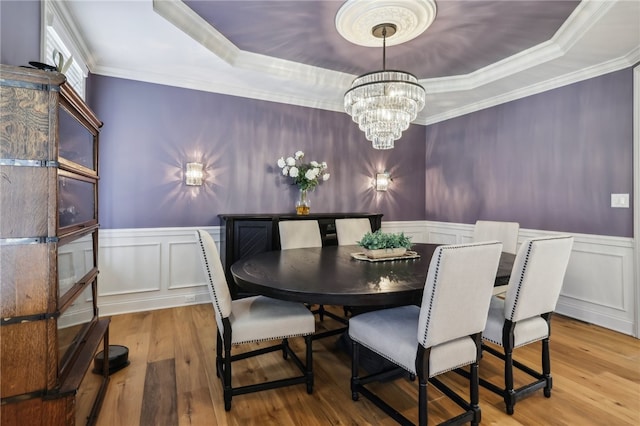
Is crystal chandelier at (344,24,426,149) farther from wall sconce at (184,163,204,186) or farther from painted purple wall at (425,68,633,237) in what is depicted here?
painted purple wall at (425,68,633,237)

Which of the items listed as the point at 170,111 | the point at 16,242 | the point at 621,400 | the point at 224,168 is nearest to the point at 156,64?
the point at 170,111

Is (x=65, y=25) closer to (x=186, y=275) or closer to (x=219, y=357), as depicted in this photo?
(x=186, y=275)

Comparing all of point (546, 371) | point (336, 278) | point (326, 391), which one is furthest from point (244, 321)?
point (546, 371)

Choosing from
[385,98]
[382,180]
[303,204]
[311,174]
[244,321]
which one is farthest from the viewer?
[382,180]

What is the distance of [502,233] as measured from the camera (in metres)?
3.09

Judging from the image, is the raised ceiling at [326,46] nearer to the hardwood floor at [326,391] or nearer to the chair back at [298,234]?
the chair back at [298,234]

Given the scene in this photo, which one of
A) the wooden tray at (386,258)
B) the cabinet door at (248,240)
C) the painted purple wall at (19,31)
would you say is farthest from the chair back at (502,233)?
the painted purple wall at (19,31)

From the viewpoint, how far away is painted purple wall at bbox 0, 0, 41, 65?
5.23 feet

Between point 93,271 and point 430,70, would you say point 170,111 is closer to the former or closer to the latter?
point 93,271

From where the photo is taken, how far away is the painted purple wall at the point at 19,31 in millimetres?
1594

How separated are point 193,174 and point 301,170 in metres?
1.25

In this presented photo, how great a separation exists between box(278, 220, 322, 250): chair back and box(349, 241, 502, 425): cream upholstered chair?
1.58m

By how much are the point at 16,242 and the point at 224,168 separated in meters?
2.75

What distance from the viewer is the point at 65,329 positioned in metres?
1.42
